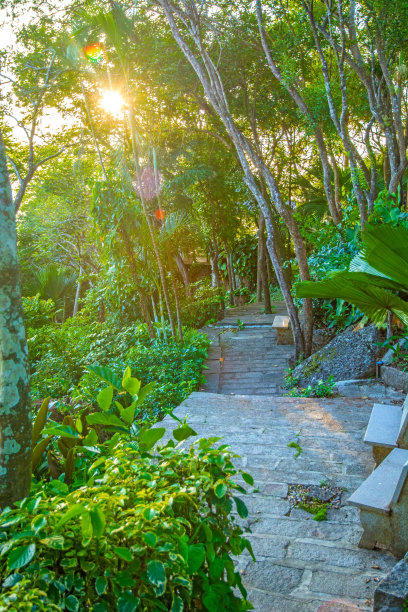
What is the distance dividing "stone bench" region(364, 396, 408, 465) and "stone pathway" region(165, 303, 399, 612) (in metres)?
0.24

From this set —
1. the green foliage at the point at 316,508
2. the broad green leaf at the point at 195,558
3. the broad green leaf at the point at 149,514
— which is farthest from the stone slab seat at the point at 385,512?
the broad green leaf at the point at 149,514

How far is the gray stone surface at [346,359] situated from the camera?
617 cm

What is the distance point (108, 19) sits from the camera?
242 inches

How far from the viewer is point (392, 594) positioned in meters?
1.66

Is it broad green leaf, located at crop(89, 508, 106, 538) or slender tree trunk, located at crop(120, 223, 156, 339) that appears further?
slender tree trunk, located at crop(120, 223, 156, 339)

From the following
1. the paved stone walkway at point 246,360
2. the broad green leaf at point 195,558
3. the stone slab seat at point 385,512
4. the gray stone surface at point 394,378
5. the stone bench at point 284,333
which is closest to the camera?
the broad green leaf at point 195,558

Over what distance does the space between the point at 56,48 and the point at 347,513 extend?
9.46 m

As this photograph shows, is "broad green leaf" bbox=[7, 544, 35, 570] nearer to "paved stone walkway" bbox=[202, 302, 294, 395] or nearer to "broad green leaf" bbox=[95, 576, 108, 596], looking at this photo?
"broad green leaf" bbox=[95, 576, 108, 596]

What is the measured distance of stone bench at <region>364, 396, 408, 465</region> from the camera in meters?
2.85

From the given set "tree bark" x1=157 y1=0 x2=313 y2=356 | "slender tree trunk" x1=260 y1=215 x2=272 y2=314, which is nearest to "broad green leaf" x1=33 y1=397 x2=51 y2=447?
"tree bark" x1=157 y1=0 x2=313 y2=356

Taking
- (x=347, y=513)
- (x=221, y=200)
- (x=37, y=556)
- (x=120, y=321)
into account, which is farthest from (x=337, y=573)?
(x=221, y=200)

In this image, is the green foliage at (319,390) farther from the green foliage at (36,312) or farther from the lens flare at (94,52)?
the lens flare at (94,52)

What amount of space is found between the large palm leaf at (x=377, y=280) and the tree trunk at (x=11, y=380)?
2551 millimetres

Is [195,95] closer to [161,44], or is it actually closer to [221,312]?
Result: [161,44]
